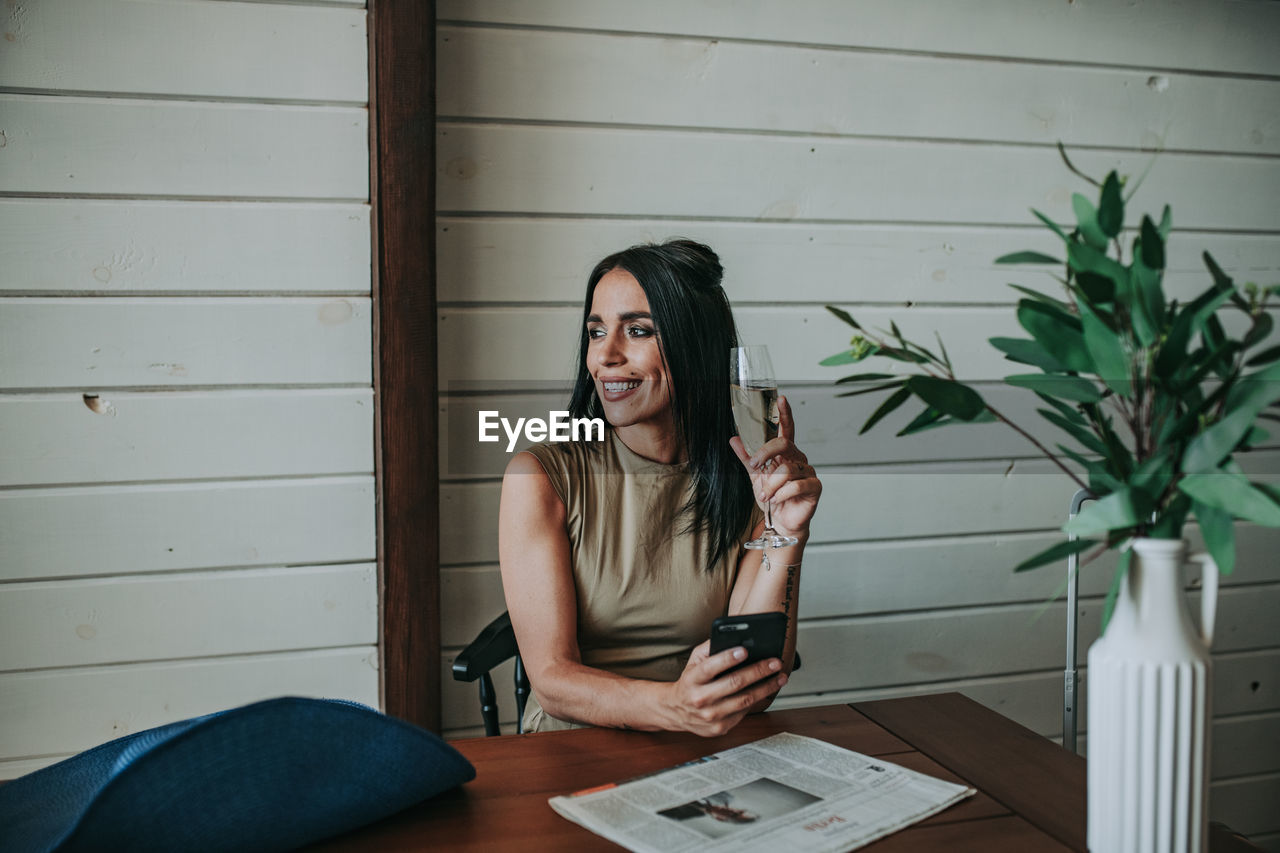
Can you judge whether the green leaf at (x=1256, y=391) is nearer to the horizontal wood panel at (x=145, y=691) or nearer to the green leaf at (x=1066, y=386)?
the green leaf at (x=1066, y=386)

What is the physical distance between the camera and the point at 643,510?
1.65 m

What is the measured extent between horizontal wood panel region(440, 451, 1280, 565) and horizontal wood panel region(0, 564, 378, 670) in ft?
3.28

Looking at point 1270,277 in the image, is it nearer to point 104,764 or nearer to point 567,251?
point 567,251

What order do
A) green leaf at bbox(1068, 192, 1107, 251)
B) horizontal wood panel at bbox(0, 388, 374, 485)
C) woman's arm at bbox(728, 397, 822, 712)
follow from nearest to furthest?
1. green leaf at bbox(1068, 192, 1107, 251)
2. woman's arm at bbox(728, 397, 822, 712)
3. horizontal wood panel at bbox(0, 388, 374, 485)

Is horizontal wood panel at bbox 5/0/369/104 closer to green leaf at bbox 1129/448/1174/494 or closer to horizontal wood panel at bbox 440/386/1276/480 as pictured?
horizontal wood panel at bbox 440/386/1276/480

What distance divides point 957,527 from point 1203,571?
4.64 ft

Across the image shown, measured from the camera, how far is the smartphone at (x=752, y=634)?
1.15 m

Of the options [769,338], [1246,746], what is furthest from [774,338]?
[1246,746]

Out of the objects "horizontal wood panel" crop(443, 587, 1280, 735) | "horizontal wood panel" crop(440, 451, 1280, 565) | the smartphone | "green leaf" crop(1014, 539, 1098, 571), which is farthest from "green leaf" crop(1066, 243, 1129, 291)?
"horizontal wood panel" crop(443, 587, 1280, 735)

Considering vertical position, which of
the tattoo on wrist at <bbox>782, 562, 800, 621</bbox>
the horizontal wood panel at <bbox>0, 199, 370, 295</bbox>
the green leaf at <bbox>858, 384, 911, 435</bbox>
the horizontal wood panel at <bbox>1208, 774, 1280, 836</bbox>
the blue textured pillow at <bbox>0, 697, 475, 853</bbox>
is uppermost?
the horizontal wood panel at <bbox>0, 199, 370, 295</bbox>

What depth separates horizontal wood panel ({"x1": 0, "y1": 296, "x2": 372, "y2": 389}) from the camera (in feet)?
5.57

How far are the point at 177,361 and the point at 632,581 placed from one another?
93 centimetres

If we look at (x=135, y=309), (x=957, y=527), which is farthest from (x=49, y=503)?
(x=957, y=527)

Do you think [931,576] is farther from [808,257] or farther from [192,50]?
[192,50]
